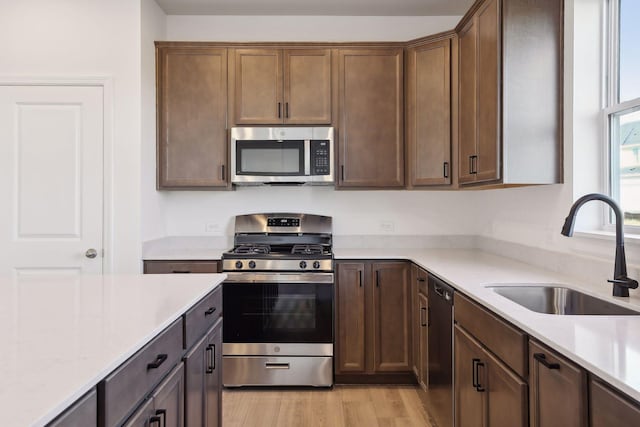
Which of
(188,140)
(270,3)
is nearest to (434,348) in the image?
(188,140)

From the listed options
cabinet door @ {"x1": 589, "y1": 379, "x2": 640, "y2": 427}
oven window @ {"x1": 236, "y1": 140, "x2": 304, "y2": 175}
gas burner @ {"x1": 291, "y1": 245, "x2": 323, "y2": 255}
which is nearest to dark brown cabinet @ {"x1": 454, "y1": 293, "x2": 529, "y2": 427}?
cabinet door @ {"x1": 589, "y1": 379, "x2": 640, "y2": 427}

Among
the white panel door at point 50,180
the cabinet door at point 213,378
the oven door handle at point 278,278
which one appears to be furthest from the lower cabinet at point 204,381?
the white panel door at point 50,180

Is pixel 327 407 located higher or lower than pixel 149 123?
lower

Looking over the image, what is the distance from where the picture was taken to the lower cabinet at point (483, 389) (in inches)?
56.5

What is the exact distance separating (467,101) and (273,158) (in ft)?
4.52

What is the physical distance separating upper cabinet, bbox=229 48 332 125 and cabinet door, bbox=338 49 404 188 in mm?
136

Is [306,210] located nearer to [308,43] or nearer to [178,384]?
[308,43]

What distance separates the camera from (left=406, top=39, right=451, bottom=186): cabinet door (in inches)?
120

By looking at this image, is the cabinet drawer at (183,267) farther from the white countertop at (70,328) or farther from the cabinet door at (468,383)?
the cabinet door at (468,383)

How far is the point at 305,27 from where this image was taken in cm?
355

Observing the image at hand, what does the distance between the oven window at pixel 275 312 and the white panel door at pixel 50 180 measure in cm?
99

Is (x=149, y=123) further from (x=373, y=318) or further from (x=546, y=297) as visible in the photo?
(x=546, y=297)

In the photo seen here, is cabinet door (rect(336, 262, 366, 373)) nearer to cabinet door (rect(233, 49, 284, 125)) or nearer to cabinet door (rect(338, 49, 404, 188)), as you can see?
cabinet door (rect(338, 49, 404, 188))

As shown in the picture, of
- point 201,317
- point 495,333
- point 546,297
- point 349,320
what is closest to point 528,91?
point 546,297
